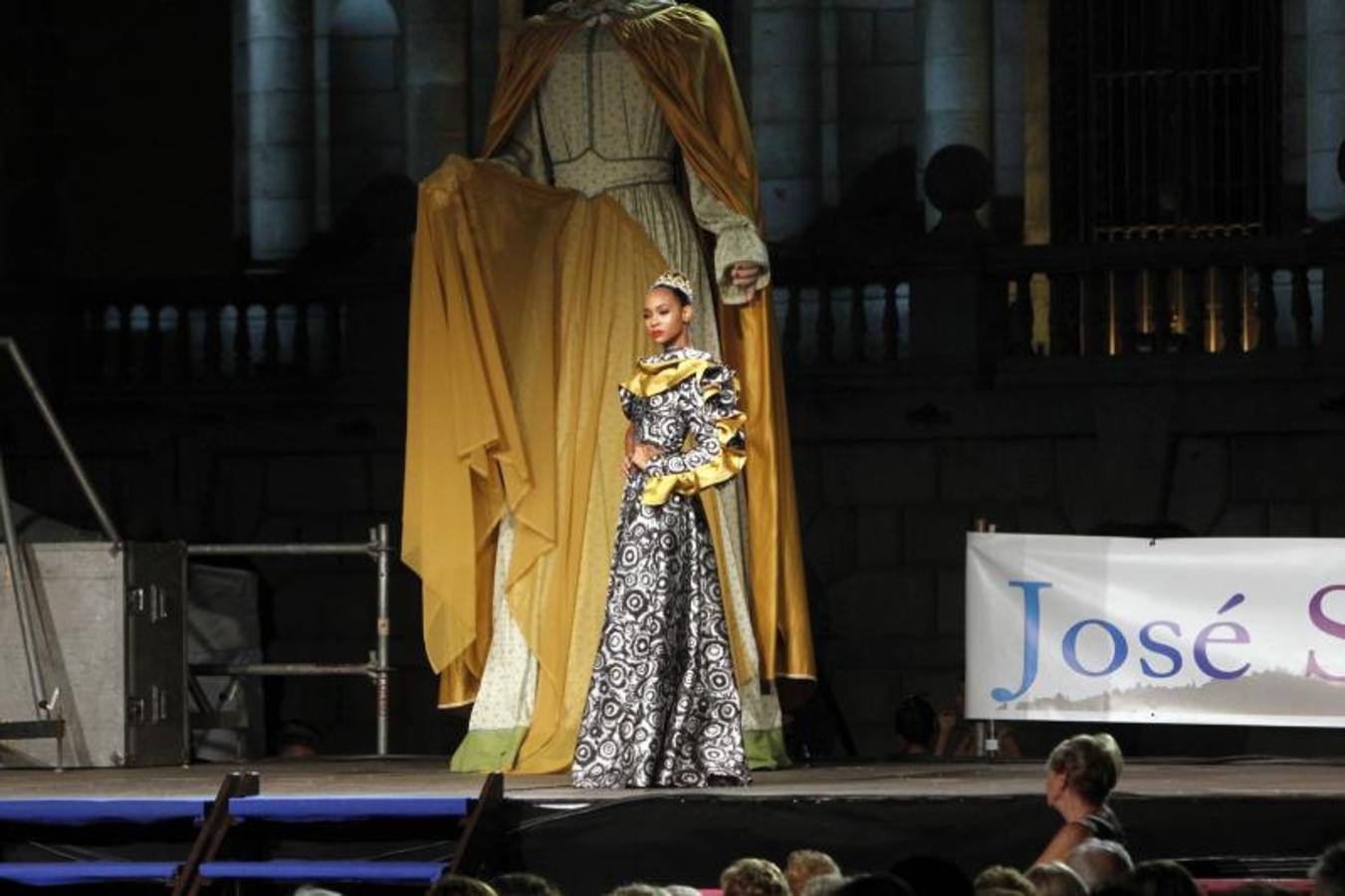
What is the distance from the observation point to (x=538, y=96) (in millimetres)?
10758

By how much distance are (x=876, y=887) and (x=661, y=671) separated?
3.61m

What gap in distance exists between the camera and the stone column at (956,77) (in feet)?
60.1

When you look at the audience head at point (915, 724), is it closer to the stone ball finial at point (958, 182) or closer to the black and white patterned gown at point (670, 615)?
the black and white patterned gown at point (670, 615)

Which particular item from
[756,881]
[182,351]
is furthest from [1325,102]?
[756,881]

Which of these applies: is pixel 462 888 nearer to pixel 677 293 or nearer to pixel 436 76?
pixel 677 293

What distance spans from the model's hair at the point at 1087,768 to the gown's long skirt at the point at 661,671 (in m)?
1.45

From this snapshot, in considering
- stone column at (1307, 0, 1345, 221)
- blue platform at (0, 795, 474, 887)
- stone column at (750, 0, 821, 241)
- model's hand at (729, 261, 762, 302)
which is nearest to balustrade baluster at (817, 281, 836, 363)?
stone column at (750, 0, 821, 241)

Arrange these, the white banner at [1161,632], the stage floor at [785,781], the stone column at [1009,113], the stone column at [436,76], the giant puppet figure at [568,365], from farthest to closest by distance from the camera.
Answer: the stone column at [436,76]
the stone column at [1009,113]
the white banner at [1161,632]
the giant puppet figure at [568,365]
the stage floor at [785,781]

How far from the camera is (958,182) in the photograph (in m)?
17.2

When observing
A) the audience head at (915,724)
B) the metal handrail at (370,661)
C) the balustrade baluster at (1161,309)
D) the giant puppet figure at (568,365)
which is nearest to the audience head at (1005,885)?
the giant puppet figure at (568,365)

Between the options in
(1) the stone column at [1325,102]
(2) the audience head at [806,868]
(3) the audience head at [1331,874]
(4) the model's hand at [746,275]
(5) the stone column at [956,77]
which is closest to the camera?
(3) the audience head at [1331,874]

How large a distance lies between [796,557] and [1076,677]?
56.0 inches

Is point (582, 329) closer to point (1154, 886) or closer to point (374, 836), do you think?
point (374, 836)

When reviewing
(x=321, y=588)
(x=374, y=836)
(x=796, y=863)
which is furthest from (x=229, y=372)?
(x=796, y=863)
